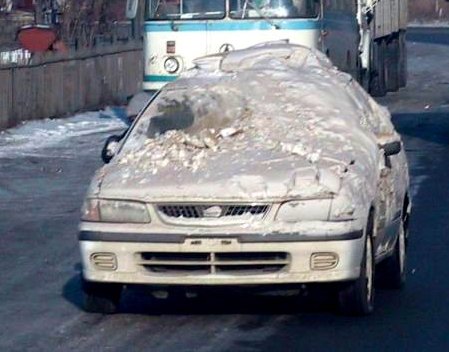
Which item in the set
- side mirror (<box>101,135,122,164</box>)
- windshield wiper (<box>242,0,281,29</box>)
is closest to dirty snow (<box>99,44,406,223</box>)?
side mirror (<box>101,135,122,164</box>)

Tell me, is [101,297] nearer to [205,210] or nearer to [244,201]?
[205,210]

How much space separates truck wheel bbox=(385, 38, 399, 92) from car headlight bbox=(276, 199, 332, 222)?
94.8ft

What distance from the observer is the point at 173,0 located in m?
23.4

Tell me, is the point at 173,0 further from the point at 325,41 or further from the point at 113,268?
the point at 113,268

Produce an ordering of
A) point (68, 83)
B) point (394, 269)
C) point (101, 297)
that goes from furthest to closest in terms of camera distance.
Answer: point (68, 83), point (394, 269), point (101, 297)

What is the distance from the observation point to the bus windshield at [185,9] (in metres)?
22.8

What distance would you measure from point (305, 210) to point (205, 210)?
0.63 m

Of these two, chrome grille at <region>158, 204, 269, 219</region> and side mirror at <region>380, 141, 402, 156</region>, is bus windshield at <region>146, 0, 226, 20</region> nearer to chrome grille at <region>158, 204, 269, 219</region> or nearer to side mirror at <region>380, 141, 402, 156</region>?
side mirror at <region>380, 141, 402, 156</region>

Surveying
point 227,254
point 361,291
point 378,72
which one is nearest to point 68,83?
point 378,72

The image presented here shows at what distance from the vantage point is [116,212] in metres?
9.88

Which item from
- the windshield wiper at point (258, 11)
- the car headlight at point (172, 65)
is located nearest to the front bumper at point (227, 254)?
the windshield wiper at point (258, 11)

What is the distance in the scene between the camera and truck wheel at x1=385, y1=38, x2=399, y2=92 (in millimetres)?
38688

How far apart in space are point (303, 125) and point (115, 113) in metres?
22.3

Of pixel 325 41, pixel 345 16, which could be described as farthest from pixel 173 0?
pixel 345 16
